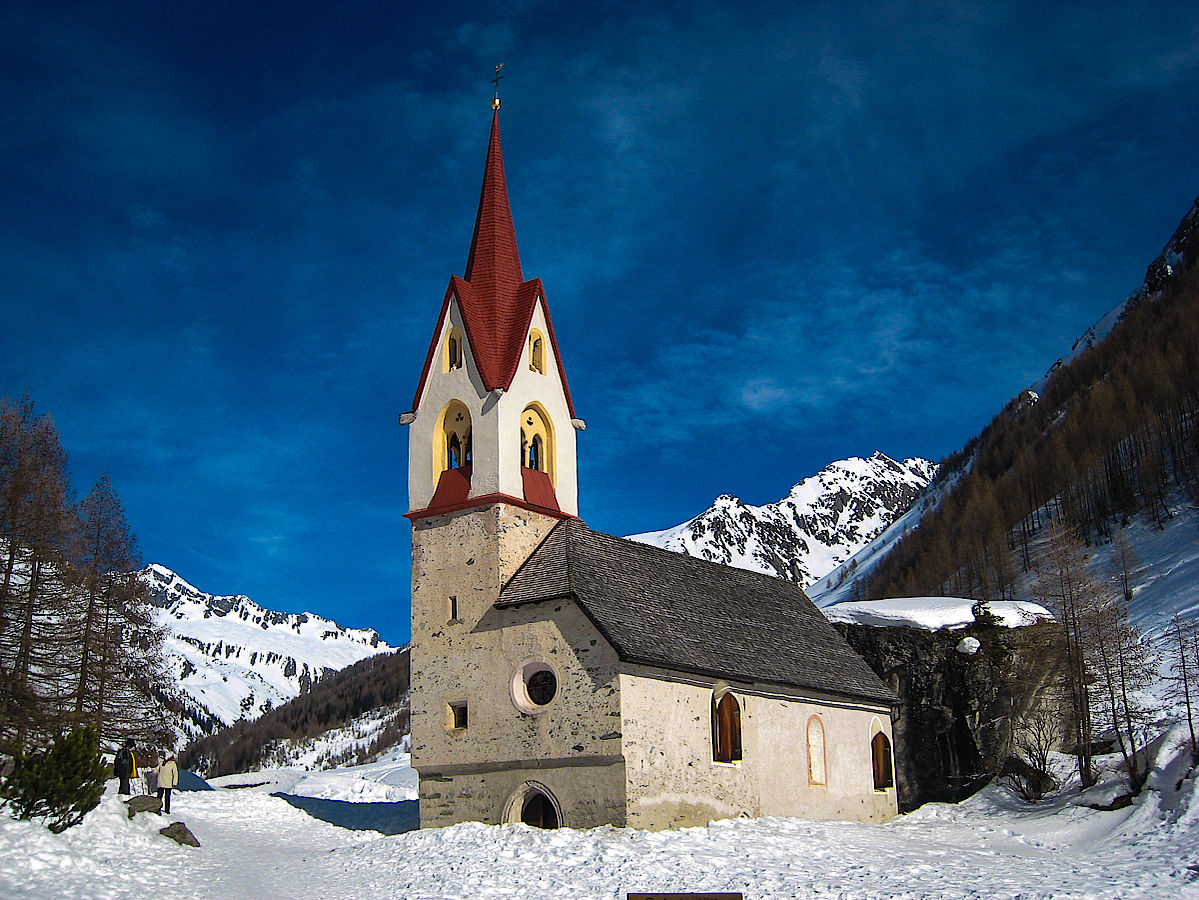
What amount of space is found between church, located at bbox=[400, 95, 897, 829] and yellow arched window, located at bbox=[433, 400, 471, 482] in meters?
0.07

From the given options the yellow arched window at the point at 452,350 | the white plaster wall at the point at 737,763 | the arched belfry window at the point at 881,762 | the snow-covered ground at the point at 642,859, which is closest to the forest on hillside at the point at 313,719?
the arched belfry window at the point at 881,762

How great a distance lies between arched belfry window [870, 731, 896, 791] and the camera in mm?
36062

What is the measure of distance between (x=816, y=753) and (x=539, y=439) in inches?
511

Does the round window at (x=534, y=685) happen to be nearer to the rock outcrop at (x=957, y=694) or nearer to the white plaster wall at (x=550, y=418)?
the white plaster wall at (x=550, y=418)

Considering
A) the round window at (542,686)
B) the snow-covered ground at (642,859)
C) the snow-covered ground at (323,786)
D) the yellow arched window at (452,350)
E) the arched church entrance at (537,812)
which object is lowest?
the snow-covered ground at (642,859)

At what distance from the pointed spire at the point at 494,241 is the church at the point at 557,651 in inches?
2.9

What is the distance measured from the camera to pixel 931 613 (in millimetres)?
44469

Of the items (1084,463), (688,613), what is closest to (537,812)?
(688,613)

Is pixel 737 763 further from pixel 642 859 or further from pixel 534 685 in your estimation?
pixel 642 859

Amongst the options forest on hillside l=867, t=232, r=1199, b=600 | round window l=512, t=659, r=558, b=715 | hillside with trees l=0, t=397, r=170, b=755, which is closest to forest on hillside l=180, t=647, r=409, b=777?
forest on hillside l=867, t=232, r=1199, b=600

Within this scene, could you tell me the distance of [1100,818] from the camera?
27734 millimetres

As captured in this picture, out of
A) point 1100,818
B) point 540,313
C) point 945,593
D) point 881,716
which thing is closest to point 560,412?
point 540,313

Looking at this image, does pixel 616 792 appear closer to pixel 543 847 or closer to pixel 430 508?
pixel 543 847

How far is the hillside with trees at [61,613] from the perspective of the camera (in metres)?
30.6
